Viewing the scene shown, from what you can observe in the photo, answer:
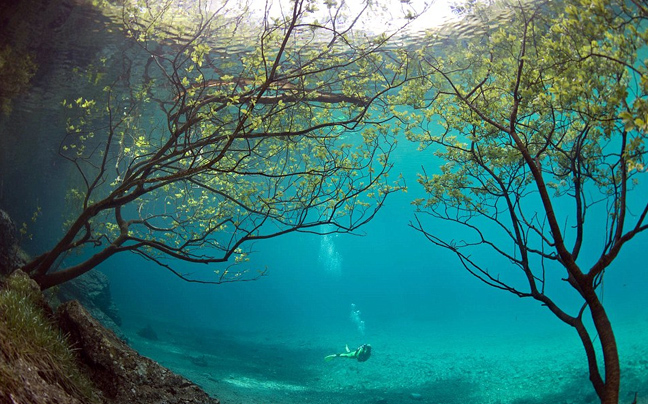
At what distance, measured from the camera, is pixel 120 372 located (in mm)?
4141

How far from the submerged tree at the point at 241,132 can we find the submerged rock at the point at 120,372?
203 centimetres

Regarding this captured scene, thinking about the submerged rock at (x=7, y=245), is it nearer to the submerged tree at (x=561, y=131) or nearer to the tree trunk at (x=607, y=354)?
the submerged tree at (x=561, y=131)

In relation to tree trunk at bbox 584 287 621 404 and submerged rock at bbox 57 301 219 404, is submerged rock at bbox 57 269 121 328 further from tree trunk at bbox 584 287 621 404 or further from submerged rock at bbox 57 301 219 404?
tree trunk at bbox 584 287 621 404

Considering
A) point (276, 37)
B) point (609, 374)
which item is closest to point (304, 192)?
point (276, 37)

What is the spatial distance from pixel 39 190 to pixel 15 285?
42.7m

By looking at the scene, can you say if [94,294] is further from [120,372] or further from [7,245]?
[120,372]

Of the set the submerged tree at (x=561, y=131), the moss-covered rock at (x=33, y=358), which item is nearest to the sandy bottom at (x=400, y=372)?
the moss-covered rock at (x=33, y=358)

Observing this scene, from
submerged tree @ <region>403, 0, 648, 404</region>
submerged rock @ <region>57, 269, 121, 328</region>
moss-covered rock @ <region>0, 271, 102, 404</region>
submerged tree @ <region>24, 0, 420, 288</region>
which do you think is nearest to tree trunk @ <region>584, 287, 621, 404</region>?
submerged tree @ <region>403, 0, 648, 404</region>

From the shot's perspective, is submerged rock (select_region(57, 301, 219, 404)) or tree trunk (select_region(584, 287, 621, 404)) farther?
submerged rock (select_region(57, 301, 219, 404))

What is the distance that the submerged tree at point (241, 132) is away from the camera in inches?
239

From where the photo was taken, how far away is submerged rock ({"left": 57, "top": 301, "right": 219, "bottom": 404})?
4066 millimetres

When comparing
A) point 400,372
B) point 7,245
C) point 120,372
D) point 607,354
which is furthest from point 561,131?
point 400,372

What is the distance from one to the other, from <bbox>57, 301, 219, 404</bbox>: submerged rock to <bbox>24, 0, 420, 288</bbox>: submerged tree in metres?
2.03

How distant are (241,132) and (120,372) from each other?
14.2 ft
